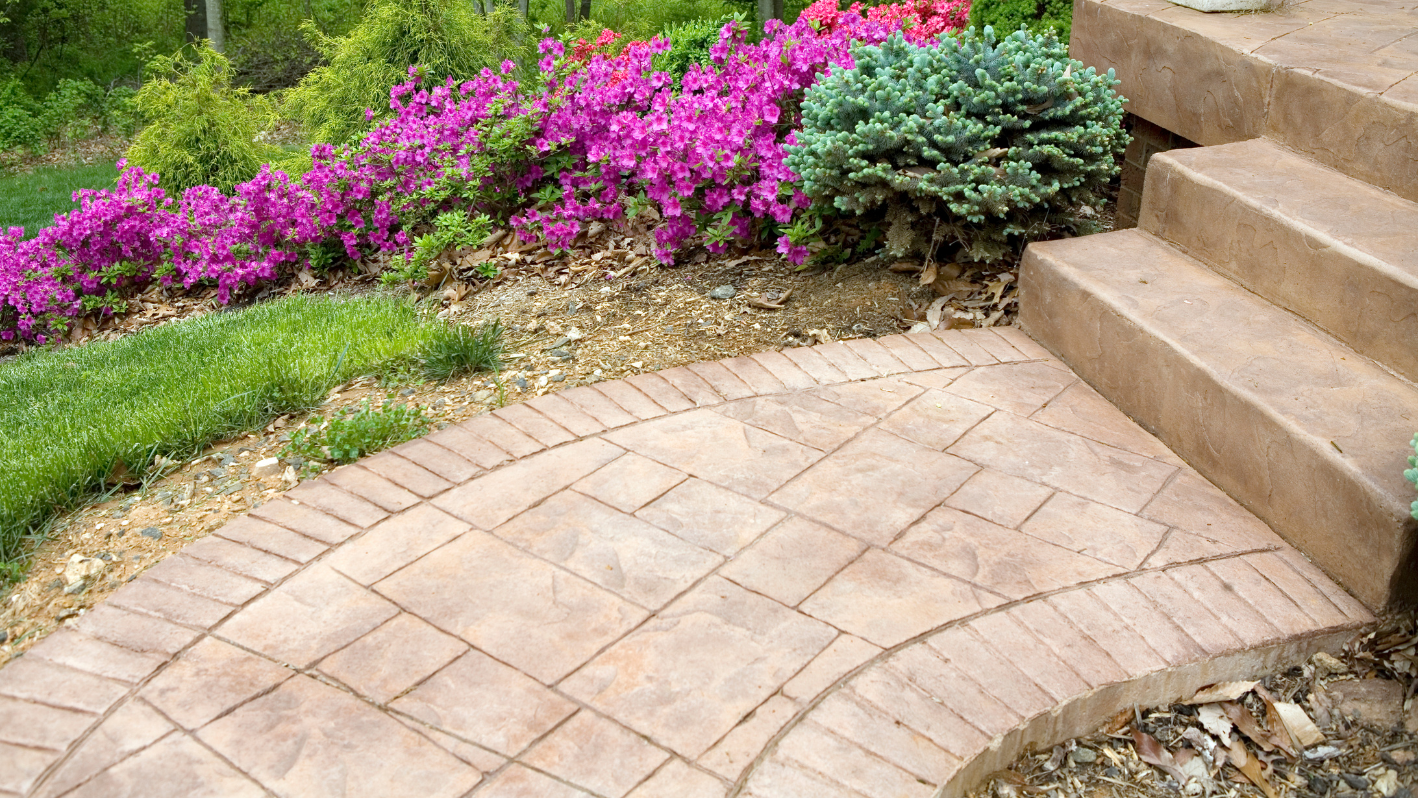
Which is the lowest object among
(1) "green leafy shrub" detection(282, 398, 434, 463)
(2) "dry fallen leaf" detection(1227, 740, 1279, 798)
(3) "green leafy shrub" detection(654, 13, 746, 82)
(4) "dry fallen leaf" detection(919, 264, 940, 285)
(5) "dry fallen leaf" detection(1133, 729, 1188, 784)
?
(2) "dry fallen leaf" detection(1227, 740, 1279, 798)

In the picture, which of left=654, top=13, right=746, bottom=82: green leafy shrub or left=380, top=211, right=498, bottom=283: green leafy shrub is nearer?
left=380, top=211, right=498, bottom=283: green leafy shrub

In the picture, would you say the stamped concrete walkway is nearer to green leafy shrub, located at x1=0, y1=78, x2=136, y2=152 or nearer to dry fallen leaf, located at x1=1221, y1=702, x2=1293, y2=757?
dry fallen leaf, located at x1=1221, y1=702, x2=1293, y2=757

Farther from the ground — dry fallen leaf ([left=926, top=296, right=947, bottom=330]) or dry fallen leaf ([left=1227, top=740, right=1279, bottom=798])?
dry fallen leaf ([left=926, top=296, right=947, bottom=330])

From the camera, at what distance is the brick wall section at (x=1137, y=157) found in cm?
405

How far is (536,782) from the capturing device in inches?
72.6

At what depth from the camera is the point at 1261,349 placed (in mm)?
2770

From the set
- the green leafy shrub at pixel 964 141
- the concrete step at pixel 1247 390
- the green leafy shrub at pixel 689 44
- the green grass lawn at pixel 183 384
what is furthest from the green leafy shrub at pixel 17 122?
the concrete step at pixel 1247 390

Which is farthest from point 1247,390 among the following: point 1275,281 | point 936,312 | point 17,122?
point 17,122

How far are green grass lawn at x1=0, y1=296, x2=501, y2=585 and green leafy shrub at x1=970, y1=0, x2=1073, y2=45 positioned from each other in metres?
3.59

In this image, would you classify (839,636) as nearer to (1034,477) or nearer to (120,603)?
(1034,477)

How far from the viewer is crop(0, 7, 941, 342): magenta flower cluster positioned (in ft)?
A: 13.5

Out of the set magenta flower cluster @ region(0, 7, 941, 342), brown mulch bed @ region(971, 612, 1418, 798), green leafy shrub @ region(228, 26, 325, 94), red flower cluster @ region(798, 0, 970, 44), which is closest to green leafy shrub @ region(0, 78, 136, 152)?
green leafy shrub @ region(228, 26, 325, 94)

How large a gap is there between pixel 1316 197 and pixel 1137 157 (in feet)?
3.72

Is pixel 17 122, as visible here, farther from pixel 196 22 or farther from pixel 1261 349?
pixel 1261 349
